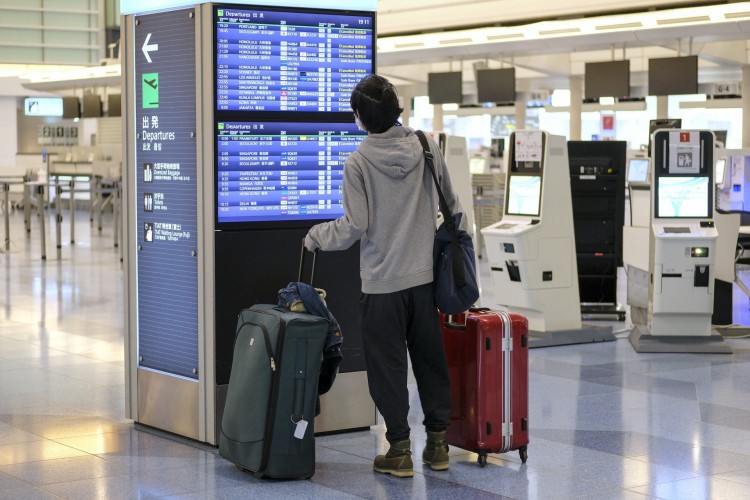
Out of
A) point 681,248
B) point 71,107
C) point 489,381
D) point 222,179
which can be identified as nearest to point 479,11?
point 681,248

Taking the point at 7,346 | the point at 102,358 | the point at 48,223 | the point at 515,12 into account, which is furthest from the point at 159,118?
the point at 48,223

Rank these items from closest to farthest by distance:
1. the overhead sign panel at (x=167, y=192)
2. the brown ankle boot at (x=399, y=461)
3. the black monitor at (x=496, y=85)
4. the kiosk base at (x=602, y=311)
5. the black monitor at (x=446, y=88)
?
the brown ankle boot at (x=399, y=461) < the overhead sign panel at (x=167, y=192) < the kiosk base at (x=602, y=311) < the black monitor at (x=496, y=85) < the black monitor at (x=446, y=88)

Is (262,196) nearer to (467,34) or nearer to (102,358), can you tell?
(102,358)

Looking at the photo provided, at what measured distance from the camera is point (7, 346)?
24.5 feet

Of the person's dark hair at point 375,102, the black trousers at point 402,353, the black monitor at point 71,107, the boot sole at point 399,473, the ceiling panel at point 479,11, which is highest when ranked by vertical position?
the ceiling panel at point 479,11

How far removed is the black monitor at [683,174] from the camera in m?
7.55

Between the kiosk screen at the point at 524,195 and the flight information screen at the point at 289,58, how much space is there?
3.13 metres

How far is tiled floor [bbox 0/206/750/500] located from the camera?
162 inches

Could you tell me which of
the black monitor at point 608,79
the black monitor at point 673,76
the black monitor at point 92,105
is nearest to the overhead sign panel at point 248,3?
the black monitor at point 673,76

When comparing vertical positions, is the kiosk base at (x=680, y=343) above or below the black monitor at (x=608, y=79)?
below

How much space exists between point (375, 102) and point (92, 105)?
76.9 ft

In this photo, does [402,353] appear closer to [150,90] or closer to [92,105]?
[150,90]

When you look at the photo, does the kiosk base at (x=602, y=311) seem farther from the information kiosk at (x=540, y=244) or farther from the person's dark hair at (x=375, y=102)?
the person's dark hair at (x=375, y=102)

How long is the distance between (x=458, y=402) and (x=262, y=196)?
1.23 metres
